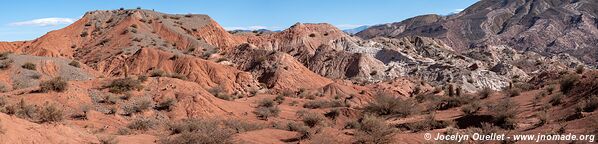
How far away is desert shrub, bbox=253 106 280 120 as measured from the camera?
25.7m

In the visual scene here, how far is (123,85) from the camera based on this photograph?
81.1 feet

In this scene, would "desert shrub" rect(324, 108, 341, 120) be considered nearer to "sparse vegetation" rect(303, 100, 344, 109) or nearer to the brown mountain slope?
"sparse vegetation" rect(303, 100, 344, 109)

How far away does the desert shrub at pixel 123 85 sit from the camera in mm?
24378

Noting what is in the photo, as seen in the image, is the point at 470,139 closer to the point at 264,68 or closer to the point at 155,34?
the point at 264,68

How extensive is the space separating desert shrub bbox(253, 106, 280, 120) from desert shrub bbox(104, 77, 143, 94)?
604cm

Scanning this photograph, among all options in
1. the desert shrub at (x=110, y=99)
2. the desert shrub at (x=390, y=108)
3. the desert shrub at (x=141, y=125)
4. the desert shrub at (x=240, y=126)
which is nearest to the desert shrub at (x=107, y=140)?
the desert shrub at (x=141, y=125)

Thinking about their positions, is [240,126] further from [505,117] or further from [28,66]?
[28,66]

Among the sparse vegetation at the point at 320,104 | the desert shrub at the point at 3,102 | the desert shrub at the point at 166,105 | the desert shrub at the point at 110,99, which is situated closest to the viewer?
the desert shrub at the point at 3,102

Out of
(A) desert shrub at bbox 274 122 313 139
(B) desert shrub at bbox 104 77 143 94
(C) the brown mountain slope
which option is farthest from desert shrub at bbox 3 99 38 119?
(C) the brown mountain slope

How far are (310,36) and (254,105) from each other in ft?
124

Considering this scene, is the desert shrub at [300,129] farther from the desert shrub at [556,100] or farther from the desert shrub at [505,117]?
the desert shrub at [556,100]

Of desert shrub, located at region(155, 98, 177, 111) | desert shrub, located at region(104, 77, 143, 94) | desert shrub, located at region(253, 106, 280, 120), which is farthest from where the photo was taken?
desert shrub, located at region(253, 106, 280, 120)

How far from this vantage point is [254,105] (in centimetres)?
2925

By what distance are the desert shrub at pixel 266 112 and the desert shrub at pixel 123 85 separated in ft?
19.8
